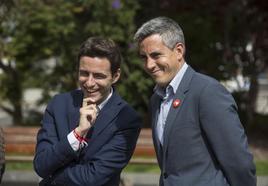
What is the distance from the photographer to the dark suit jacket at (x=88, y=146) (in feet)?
9.30

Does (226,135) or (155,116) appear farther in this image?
(155,116)

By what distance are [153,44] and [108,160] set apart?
62 centimetres

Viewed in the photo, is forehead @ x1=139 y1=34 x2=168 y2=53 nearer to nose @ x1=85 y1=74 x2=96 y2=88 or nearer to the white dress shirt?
the white dress shirt

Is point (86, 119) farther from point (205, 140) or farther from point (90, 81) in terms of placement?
point (205, 140)

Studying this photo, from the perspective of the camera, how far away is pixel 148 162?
6.59 metres

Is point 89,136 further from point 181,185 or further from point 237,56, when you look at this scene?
point 237,56

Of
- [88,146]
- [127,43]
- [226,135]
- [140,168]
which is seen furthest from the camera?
[127,43]

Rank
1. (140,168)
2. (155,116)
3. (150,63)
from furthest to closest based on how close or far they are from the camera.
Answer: (140,168) < (155,116) < (150,63)

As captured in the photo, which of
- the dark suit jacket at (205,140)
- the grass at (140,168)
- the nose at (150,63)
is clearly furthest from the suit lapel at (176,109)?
the grass at (140,168)

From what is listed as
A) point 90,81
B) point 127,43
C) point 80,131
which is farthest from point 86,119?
point 127,43

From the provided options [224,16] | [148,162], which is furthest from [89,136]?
[224,16]

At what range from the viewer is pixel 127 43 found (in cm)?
979

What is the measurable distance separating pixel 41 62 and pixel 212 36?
10.2 ft

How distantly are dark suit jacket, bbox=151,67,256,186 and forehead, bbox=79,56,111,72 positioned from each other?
1.30 ft
